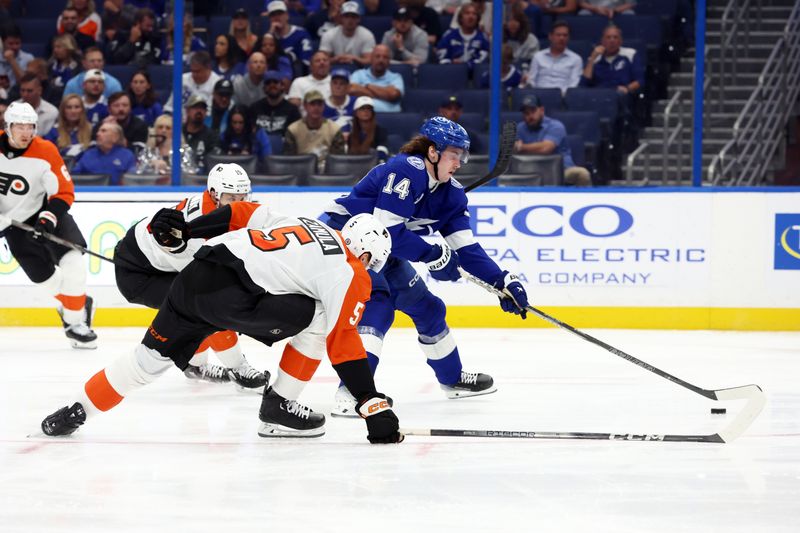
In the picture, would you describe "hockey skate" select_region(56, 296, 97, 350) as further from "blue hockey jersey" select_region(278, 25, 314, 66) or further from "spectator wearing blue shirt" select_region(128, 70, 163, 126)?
"blue hockey jersey" select_region(278, 25, 314, 66)

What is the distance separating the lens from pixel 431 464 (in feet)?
11.6

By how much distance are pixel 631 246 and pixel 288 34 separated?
8.60 feet

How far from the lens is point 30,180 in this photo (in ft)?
20.8

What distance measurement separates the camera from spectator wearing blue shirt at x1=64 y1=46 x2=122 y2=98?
770 centimetres

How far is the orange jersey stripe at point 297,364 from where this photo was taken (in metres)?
3.82

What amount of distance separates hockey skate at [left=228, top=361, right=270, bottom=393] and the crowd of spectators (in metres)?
2.78

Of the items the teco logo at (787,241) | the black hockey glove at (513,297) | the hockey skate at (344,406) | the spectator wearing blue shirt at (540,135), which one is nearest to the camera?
the hockey skate at (344,406)

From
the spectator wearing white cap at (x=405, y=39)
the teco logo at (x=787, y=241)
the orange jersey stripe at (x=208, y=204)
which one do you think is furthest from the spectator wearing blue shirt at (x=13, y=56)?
the teco logo at (x=787, y=241)

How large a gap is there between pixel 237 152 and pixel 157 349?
3945 millimetres

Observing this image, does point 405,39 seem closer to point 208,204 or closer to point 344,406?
point 208,204

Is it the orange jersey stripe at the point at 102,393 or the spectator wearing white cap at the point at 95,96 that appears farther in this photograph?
the spectator wearing white cap at the point at 95,96

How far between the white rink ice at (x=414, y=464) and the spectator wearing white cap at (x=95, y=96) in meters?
2.41

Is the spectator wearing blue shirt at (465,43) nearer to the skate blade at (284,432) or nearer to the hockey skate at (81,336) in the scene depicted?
the hockey skate at (81,336)

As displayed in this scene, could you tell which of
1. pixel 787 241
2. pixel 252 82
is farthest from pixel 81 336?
pixel 787 241
